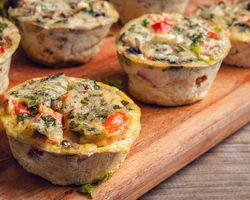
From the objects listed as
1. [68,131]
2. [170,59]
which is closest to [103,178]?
[68,131]

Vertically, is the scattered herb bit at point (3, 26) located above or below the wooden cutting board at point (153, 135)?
above

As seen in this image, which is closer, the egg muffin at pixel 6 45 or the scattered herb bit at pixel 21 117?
the scattered herb bit at pixel 21 117

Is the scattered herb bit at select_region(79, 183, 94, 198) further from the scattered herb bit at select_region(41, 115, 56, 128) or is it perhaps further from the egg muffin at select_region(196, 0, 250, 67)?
the egg muffin at select_region(196, 0, 250, 67)

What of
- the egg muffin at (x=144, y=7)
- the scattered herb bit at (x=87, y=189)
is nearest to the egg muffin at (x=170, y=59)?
the egg muffin at (x=144, y=7)

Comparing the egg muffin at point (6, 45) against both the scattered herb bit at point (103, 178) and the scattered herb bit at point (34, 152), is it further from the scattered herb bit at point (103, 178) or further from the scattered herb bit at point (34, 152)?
the scattered herb bit at point (103, 178)

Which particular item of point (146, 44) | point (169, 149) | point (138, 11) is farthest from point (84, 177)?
point (138, 11)

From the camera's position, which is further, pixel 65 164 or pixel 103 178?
pixel 103 178

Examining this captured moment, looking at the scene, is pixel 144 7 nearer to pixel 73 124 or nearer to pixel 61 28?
pixel 61 28
